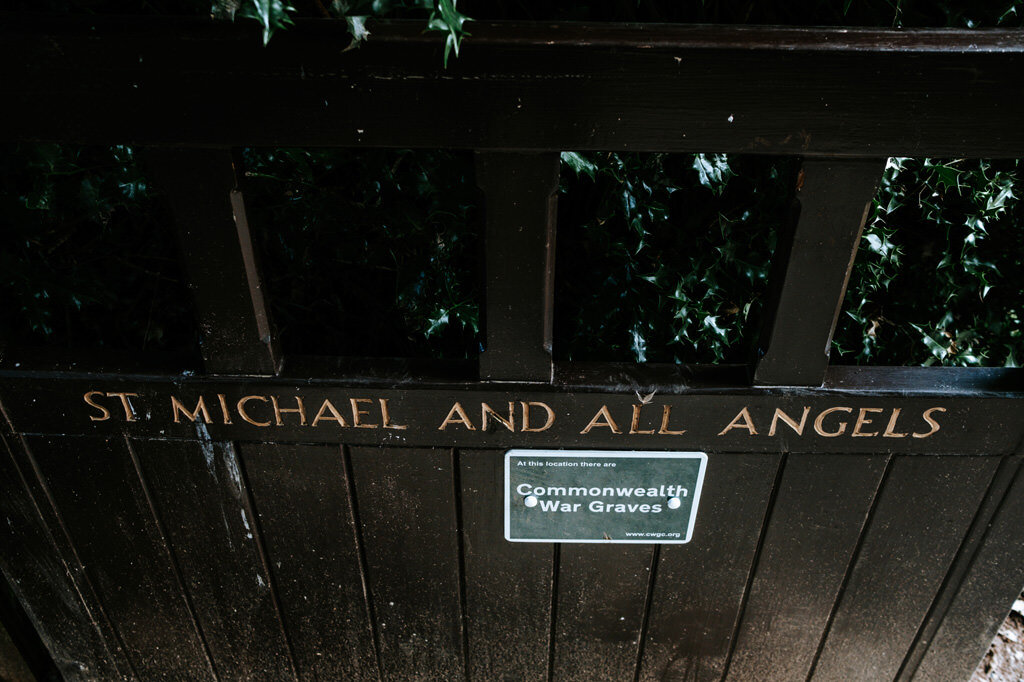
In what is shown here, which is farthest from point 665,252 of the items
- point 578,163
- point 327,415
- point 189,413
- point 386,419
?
point 189,413

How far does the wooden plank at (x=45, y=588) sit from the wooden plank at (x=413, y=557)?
785mm

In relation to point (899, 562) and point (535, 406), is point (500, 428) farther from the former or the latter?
point (899, 562)

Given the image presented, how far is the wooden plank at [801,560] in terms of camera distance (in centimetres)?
145

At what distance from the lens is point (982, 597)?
1648 millimetres

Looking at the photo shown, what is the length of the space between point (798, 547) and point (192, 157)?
4.94 ft

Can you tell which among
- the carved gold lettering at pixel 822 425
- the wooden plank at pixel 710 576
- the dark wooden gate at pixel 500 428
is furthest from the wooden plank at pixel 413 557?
the carved gold lettering at pixel 822 425

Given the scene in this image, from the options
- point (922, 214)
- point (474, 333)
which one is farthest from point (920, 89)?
point (474, 333)

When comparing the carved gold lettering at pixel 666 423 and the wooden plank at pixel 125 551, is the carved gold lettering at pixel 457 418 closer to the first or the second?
the carved gold lettering at pixel 666 423

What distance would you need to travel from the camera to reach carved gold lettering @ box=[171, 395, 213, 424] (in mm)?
1392

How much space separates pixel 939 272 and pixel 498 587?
131 centimetres

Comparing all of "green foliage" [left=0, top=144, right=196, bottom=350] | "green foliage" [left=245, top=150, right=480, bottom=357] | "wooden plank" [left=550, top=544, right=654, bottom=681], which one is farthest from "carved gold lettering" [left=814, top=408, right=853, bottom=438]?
"green foliage" [left=0, top=144, right=196, bottom=350]

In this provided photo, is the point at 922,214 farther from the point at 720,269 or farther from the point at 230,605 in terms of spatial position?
the point at 230,605

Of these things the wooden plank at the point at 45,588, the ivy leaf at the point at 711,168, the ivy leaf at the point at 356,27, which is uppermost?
the ivy leaf at the point at 356,27

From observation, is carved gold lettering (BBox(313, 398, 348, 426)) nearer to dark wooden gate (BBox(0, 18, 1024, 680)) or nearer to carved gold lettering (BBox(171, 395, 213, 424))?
dark wooden gate (BBox(0, 18, 1024, 680))
